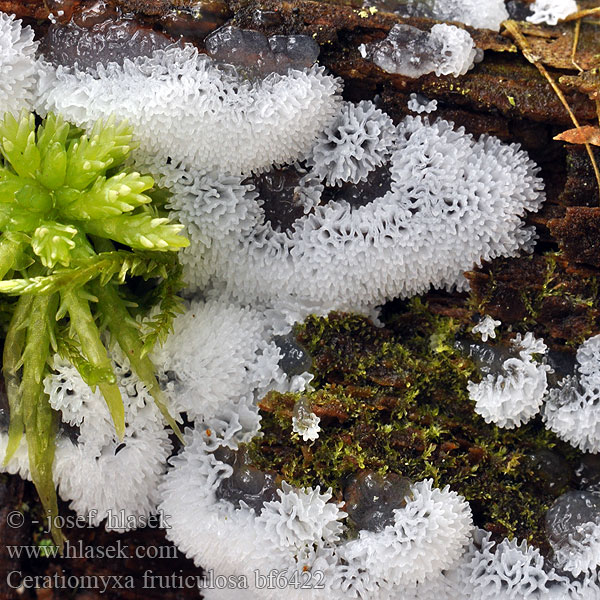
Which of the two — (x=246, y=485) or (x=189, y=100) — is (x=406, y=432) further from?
(x=189, y=100)

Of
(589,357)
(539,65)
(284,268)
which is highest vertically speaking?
(539,65)

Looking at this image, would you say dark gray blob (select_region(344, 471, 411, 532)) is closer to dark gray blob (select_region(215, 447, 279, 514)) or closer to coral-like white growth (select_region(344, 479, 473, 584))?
coral-like white growth (select_region(344, 479, 473, 584))

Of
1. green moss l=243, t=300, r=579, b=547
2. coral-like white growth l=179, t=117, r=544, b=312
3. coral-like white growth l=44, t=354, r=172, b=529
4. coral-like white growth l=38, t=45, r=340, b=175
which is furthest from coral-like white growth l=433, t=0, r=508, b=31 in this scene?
coral-like white growth l=44, t=354, r=172, b=529

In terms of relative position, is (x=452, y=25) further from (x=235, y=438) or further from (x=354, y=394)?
(x=235, y=438)

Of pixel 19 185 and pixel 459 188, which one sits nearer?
pixel 19 185

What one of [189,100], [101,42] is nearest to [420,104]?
[189,100]

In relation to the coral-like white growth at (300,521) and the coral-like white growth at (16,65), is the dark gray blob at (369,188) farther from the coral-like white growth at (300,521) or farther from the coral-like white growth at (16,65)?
the coral-like white growth at (16,65)

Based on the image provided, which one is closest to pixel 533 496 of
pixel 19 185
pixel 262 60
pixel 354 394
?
pixel 354 394
